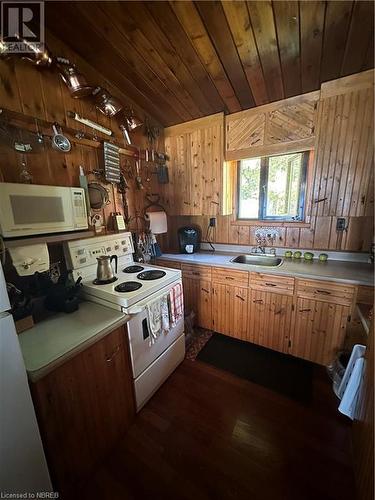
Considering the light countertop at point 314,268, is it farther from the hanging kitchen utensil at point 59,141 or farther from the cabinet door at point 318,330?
the hanging kitchen utensil at point 59,141

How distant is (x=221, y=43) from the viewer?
57.1 inches

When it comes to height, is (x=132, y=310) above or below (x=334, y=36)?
below

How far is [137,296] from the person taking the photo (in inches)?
54.6

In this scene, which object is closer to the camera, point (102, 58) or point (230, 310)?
point (102, 58)

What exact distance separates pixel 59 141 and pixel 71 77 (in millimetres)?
466

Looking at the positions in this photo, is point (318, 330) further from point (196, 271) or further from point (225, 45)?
point (225, 45)

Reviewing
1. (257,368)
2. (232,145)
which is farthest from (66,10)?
(257,368)

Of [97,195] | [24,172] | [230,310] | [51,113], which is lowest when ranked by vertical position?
[230,310]

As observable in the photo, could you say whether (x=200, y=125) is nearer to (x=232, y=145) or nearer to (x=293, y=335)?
(x=232, y=145)

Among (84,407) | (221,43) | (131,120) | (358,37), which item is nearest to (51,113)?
(131,120)

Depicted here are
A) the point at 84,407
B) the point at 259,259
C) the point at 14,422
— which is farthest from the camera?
the point at 259,259

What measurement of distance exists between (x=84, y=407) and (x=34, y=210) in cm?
119

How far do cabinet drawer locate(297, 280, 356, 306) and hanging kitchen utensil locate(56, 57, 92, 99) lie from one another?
2355mm

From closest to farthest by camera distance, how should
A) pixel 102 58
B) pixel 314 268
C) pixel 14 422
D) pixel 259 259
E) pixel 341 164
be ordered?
1. pixel 14 422
2. pixel 102 58
3. pixel 341 164
4. pixel 314 268
5. pixel 259 259
